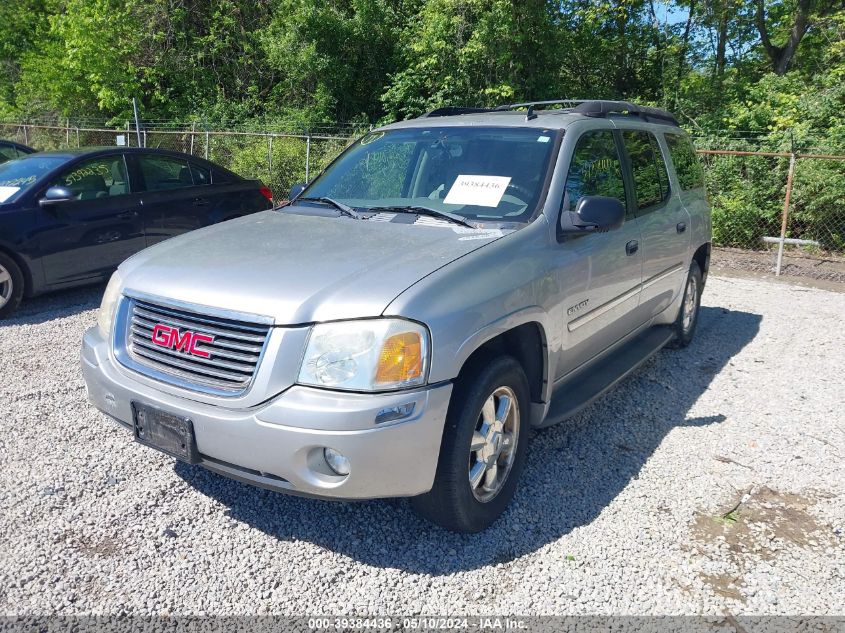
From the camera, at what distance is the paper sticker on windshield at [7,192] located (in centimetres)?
656

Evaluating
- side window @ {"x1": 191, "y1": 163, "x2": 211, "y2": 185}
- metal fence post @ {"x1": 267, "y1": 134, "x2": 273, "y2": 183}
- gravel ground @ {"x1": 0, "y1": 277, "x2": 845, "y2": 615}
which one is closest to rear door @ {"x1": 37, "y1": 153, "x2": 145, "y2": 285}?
side window @ {"x1": 191, "y1": 163, "x2": 211, "y2": 185}

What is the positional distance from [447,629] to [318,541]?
2.65 ft

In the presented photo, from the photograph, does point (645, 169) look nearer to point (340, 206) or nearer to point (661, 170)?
point (661, 170)

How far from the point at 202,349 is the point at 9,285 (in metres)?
4.65

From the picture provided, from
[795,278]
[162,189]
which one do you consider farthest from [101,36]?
[795,278]

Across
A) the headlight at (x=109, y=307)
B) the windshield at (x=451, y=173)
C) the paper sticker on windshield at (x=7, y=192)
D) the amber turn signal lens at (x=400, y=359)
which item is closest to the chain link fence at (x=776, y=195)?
the paper sticker on windshield at (x=7, y=192)

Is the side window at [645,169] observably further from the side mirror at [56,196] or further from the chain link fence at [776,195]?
the chain link fence at [776,195]

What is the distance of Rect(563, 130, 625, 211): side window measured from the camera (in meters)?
3.84

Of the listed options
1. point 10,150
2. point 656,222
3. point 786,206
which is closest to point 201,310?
point 656,222

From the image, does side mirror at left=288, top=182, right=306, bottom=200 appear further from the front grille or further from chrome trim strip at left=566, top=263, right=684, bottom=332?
chrome trim strip at left=566, top=263, right=684, bottom=332

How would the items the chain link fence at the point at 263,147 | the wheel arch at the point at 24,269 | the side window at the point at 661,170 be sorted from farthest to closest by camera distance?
the chain link fence at the point at 263,147 < the wheel arch at the point at 24,269 < the side window at the point at 661,170

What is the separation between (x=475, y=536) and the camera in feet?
10.5

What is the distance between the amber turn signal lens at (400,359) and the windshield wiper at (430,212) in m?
1.03

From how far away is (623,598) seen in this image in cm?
282
